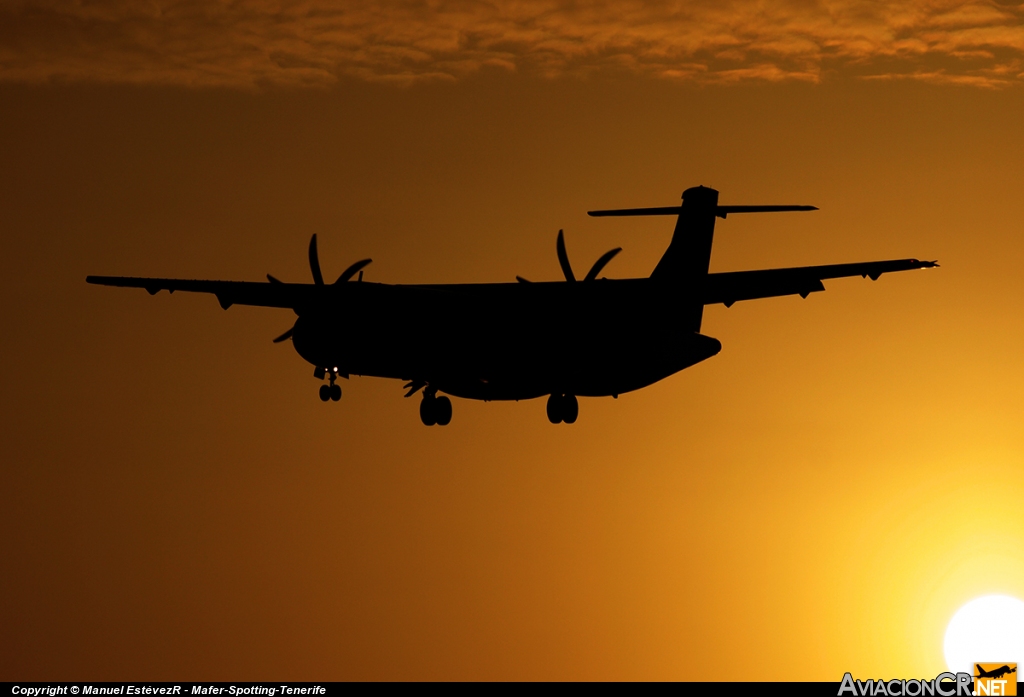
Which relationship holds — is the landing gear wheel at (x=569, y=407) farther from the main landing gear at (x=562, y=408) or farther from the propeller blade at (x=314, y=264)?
the propeller blade at (x=314, y=264)

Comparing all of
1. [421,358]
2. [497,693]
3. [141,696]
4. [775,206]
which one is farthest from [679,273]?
[141,696]

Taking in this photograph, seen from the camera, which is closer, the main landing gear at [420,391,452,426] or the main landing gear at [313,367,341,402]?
the main landing gear at [313,367,341,402]

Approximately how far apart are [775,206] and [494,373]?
37.0ft

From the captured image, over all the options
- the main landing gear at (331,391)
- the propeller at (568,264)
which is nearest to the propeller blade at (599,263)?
the propeller at (568,264)

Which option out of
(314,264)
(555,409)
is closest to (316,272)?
(314,264)

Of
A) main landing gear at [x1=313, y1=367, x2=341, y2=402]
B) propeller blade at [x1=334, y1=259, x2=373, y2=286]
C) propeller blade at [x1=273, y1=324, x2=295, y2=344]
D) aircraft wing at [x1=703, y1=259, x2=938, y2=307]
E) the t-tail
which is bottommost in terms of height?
main landing gear at [x1=313, y1=367, x2=341, y2=402]

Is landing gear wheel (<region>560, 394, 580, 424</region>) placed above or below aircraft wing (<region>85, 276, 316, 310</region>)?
below

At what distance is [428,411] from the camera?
37.8 m

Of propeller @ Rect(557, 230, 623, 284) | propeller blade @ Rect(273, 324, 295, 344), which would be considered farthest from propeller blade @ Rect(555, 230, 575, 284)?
propeller blade @ Rect(273, 324, 295, 344)

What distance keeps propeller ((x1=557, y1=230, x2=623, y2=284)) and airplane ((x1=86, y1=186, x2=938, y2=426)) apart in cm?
3

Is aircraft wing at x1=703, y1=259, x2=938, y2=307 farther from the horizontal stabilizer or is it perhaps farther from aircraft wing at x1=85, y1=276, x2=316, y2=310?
aircraft wing at x1=85, y1=276, x2=316, y2=310

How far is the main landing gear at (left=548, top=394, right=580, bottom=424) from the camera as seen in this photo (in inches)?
1457

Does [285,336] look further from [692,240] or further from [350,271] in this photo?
[692,240]

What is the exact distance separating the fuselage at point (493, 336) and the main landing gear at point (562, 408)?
0.95 feet
